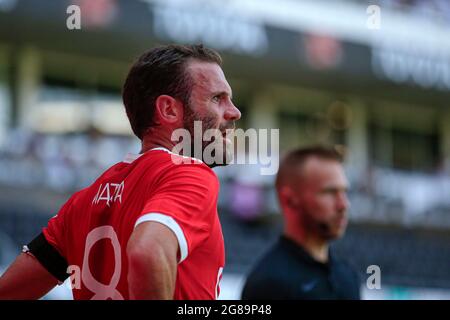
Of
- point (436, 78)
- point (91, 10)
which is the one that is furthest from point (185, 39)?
point (436, 78)

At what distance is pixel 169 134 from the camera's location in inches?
97.4

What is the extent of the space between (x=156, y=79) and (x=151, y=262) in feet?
2.38

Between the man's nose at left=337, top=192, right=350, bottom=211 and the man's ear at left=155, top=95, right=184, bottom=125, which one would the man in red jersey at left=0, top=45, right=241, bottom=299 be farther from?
the man's nose at left=337, top=192, right=350, bottom=211

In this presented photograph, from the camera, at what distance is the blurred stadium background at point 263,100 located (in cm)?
1425

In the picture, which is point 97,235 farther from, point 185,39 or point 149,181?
point 185,39

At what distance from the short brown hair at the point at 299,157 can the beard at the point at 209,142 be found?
6.83 ft

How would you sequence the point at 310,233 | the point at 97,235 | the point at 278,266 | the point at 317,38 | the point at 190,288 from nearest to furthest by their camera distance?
the point at 190,288 → the point at 97,235 → the point at 278,266 → the point at 310,233 → the point at 317,38

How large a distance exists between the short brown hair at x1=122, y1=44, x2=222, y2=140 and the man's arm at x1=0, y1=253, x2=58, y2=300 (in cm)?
57

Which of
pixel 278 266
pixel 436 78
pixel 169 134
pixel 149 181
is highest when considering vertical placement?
pixel 436 78

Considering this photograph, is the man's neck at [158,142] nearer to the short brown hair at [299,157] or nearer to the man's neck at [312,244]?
the man's neck at [312,244]

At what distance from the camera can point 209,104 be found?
2.45 m

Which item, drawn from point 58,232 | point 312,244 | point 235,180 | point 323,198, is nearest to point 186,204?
point 58,232

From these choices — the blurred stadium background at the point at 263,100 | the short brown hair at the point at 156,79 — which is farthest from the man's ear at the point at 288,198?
the blurred stadium background at the point at 263,100

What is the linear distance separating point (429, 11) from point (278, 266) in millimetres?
18171
